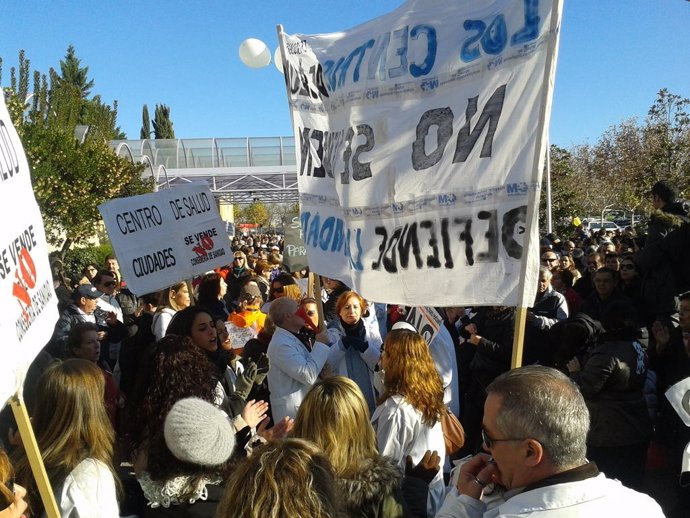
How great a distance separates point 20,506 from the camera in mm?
2525

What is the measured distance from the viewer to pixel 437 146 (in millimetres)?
3486

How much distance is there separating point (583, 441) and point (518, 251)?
118 centimetres

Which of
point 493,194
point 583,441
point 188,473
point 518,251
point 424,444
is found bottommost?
point 424,444

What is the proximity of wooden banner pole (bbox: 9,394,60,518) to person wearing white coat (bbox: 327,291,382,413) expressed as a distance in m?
2.93

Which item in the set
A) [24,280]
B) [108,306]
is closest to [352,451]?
[24,280]

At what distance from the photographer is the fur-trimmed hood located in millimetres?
2791

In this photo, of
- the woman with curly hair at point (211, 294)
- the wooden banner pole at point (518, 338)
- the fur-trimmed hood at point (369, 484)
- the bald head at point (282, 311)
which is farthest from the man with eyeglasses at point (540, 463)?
the woman with curly hair at point (211, 294)

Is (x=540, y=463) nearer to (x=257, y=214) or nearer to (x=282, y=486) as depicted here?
(x=282, y=486)

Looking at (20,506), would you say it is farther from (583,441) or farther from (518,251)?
(518,251)

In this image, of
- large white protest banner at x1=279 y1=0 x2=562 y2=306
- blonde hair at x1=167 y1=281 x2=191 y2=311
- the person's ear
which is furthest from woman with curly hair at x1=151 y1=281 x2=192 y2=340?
the person's ear

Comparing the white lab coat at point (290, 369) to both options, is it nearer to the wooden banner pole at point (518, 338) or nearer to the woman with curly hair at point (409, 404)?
the woman with curly hair at point (409, 404)

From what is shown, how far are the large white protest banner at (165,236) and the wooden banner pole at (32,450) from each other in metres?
4.17

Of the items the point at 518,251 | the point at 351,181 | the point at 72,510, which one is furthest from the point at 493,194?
the point at 72,510

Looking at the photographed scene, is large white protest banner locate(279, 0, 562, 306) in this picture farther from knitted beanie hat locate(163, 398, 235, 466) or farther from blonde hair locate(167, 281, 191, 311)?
blonde hair locate(167, 281, 191, 311)
